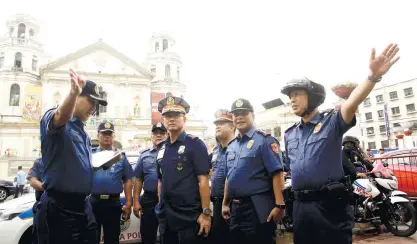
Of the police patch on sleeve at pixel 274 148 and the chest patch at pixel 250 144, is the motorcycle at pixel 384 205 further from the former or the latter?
the chest patch at pixel 250 144

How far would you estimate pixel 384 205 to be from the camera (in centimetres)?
518

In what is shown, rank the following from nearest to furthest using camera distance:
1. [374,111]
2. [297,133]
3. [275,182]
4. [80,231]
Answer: [80,231], [297,133], [275,182], [374,111]

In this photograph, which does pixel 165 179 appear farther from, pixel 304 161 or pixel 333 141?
pixel 333 141

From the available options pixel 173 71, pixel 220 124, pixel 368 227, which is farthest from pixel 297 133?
pixel 173 71

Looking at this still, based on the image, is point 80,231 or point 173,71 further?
point 173,71

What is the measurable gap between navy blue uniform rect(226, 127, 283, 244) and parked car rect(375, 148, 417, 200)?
5154mm

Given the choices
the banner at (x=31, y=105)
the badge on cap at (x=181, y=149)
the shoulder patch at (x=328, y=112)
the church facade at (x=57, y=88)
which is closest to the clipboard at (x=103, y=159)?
the badge on cap at (x=181, y=149)

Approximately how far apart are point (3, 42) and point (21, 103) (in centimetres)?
788

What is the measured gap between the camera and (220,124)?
462 cm

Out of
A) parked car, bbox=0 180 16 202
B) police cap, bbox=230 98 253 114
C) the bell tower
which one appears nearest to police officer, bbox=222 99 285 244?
police cap, bbox=230 98 253 114

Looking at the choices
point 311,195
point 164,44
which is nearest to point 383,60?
point 311,195

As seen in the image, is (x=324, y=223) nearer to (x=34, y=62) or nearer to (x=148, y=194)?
(x=148, y=194)

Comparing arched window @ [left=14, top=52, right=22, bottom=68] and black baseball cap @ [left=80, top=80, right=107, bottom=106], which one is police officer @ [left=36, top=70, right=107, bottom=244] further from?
arched window @ [left=14, top=52, right=22, bottom=68]

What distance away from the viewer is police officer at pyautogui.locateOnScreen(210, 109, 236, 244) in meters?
3.78
